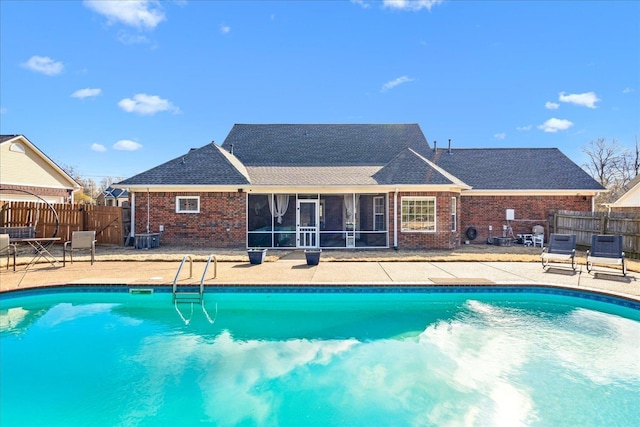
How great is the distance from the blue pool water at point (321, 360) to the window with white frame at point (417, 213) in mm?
6290

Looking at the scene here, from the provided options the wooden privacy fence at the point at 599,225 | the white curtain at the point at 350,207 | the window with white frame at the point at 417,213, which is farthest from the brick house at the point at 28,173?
the wooden privacy fence at the point at 599,225

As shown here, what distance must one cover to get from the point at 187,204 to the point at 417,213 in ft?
32.0

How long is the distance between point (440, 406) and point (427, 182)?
10.6 meters

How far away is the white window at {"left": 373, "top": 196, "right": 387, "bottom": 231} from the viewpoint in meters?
14.6

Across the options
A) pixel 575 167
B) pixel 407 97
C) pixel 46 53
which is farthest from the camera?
pixel 407 97

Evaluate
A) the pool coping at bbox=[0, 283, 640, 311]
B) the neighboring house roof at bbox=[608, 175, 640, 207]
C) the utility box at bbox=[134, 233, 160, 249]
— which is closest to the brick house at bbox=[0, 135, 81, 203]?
the utility box at bbox=[134, 233, 160, 249]

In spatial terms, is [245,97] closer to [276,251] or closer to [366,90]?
[366,90]

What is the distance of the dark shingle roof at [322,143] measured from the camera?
18.3 meters

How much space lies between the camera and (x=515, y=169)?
688 inches

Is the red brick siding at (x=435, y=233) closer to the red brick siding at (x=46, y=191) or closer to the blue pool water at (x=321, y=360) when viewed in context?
the blue pool water at (x=321, y=360)

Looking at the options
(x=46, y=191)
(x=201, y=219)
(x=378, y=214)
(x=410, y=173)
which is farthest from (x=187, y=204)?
(x=46, y=191)

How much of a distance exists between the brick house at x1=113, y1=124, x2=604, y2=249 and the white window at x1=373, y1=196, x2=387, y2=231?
0.14ft

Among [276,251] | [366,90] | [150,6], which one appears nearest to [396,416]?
[276,251]

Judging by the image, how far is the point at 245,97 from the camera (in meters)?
20.0
